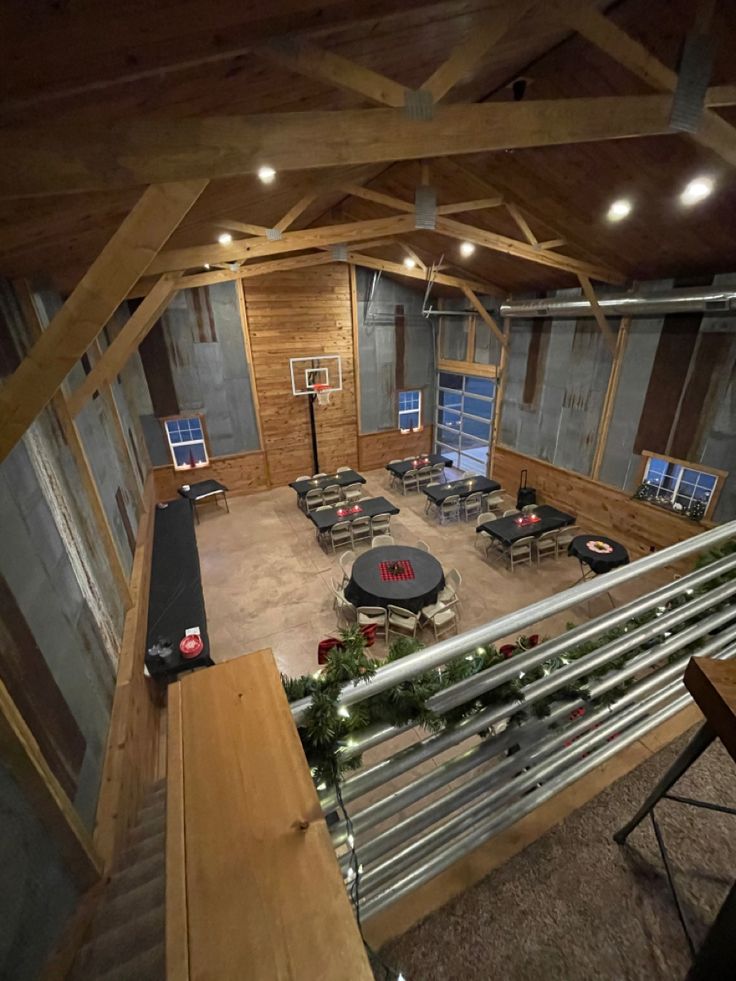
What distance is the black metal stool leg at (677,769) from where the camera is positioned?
116 cm

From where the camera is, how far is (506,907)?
1.38 metres

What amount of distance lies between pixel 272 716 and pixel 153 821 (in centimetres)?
209

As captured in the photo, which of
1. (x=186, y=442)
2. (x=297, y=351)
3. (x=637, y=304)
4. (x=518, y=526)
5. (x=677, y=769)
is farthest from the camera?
(x=297, y=351)

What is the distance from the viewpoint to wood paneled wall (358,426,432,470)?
11.2 metres

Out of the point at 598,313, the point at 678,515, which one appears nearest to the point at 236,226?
the point at 598,313

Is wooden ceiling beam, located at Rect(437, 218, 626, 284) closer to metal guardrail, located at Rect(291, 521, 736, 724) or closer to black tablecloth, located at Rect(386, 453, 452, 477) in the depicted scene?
black tablecloth, located at Rect(386, 453, 452, 477)

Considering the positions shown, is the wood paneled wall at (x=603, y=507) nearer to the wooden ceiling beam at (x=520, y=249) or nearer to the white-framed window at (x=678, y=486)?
the white-framed window at (x=678, y=486)

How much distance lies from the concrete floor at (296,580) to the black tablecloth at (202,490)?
61 cm

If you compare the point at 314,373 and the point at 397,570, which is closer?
the point at 397,570

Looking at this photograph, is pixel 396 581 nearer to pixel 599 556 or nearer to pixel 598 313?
pixel 599 556

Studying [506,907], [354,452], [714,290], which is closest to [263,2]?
[506,907]

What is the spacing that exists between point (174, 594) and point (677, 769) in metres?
5.20

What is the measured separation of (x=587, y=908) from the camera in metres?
1.38

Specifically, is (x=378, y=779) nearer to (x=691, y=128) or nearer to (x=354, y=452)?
(x=691, y=128)
